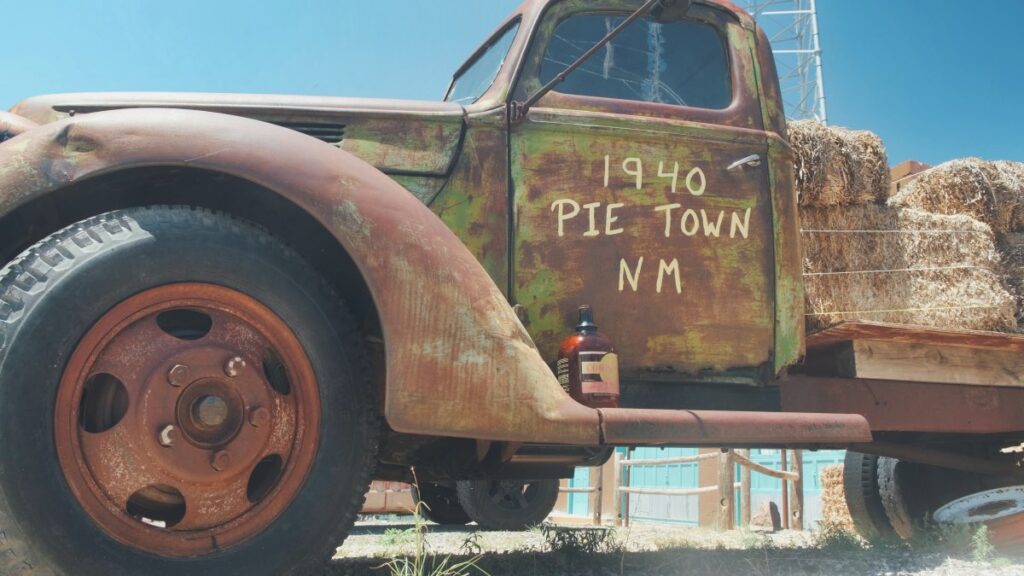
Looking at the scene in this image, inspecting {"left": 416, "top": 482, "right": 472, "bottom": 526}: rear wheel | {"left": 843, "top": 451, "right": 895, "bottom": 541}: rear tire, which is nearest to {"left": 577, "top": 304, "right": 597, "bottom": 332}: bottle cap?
{"left": 843, "top": 451, "right": 895, "bottom": 541}: rear tire

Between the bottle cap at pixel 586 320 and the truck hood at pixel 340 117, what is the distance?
71 centimetres

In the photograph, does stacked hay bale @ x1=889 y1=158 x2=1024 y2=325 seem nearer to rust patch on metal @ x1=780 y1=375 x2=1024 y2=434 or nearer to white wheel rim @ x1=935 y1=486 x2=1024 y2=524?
rust patch on metal @ x1=780 y1=375 x2=1024 y2=434

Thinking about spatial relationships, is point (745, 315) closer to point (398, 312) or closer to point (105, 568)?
point (398, 312)

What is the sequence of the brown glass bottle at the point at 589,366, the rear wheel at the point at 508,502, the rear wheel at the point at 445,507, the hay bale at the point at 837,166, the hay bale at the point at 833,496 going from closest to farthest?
the brown glass bottle at the point at 589,366, the hay bale at the point at 837,166, the rear wheel at the point at 508,502, the rear wheel at the point at 445,507, the hay bale at the point at 833,496

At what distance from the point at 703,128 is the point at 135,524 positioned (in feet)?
8.05

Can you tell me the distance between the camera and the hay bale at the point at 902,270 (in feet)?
13.2

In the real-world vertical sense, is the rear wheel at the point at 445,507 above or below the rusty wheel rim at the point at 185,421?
below

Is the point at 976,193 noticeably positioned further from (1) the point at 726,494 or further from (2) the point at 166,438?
(1) the point at 726,494

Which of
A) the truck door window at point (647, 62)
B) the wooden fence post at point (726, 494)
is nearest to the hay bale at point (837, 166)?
the truck door window at point (647, 62)

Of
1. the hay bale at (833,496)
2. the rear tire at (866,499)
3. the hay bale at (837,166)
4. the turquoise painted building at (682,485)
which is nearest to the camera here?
the hay bale at (837,166)

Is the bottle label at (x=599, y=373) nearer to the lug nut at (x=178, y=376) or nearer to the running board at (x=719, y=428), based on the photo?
the running board at (x=719, y=428)

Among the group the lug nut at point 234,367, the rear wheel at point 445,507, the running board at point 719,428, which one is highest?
the lug nut at point 234,367

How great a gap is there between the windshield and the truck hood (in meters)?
0.54

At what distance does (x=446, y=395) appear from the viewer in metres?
2.29
